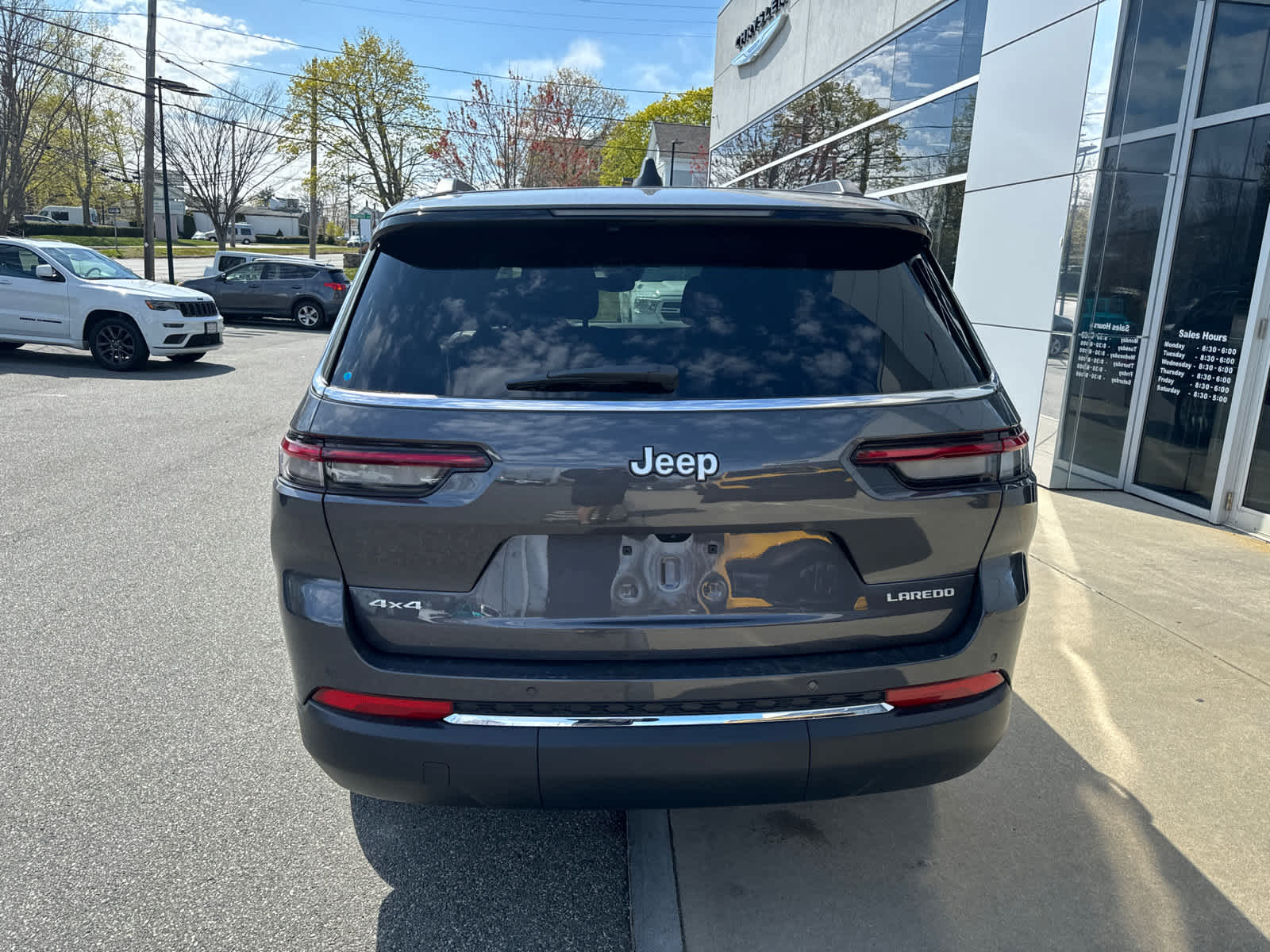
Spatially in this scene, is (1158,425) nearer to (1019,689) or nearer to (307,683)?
(1019,689)

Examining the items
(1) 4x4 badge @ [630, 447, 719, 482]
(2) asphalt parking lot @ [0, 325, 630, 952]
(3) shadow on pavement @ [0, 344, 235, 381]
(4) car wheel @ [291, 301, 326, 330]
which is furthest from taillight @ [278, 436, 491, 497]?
(4) car wheel @ [291, 301, 326, 330]

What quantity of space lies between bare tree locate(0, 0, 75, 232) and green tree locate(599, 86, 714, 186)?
147 ft

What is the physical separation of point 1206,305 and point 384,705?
666 centimetres

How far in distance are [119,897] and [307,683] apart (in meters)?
0.96

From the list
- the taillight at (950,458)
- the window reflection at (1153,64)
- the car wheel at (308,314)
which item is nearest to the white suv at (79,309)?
the car wheel at (308,314)

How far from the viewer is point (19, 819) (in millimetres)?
2807

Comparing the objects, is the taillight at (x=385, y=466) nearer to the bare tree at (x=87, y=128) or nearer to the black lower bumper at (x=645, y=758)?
the black lower bumper at (x=645, y=758)

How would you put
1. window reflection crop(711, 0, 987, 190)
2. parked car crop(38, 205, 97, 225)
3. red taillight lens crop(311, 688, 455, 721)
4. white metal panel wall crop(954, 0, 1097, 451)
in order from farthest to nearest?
parked car crop(38, 205, 97, 225)
window reflection crop(711, 0, 987, 190)
white metal panel wall crop(954, 0, 1097, 451)
red taillight lens crop(311, 688, 455, 721)

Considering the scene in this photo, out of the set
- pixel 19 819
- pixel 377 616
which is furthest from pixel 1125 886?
pixel 19 819

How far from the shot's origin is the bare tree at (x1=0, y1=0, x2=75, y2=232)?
2306 cm

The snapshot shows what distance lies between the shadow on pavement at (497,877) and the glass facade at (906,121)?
228 inches

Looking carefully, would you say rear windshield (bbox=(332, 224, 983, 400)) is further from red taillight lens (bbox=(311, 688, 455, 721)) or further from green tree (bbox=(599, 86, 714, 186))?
green tree (bbox=(599, 86, 714, 186))

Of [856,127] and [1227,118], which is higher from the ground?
[856,127]

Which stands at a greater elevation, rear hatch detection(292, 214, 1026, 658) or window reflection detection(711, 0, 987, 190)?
window reflection detection(711, 0, 987, 190)
